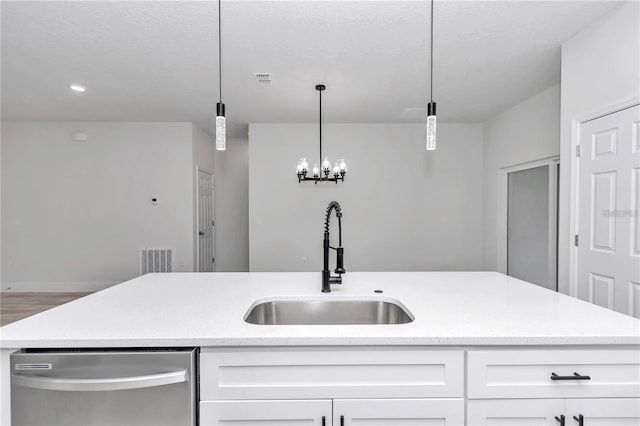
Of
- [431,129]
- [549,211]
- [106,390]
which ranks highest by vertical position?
[431,129]

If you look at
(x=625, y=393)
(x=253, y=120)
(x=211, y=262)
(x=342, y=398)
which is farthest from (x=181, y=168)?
(x=625, y=393)

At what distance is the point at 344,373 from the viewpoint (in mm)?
1029

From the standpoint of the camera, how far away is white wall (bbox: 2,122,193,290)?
187 inches

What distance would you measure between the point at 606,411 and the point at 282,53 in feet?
9.64

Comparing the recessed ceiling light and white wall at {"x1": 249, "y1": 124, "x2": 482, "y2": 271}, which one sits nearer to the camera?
the recessed ceiling light

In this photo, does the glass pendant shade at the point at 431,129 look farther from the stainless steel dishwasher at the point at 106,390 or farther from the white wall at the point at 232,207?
the white wall at the point at 232,207

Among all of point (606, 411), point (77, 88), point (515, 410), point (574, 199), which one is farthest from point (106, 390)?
point (77, 88)

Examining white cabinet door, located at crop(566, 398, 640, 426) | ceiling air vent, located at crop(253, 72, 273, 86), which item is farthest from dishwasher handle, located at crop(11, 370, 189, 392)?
ceiling air vent, located at crop(253, 72, 273, 86)

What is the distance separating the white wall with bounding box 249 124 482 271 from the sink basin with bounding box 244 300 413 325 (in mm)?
3350

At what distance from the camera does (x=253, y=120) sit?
4703 millimetres

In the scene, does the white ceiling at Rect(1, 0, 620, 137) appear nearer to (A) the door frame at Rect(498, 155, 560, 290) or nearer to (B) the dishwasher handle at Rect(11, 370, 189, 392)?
(A) the door frame at Rect(498, 155, 560, 290)

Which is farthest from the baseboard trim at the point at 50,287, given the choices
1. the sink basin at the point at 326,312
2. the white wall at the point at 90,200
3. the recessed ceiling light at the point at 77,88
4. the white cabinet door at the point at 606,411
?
the white cabinet door at the point at 606,411

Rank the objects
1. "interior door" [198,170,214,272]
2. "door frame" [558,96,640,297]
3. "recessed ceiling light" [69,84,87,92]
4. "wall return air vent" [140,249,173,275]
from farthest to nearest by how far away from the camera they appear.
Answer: "interior door" [198,170,214,272], "wall return air vent" [140,249,173,275], "recessed ceiling light" [69,84,87,92], "door frame" [558,96,640,297]

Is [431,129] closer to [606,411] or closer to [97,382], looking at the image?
[606,411]
